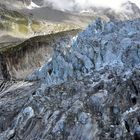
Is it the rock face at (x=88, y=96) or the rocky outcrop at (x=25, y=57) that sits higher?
the rock face at (x=88, y=96)

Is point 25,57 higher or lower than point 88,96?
lower

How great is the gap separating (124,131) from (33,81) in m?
48.1

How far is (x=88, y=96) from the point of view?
73438mm

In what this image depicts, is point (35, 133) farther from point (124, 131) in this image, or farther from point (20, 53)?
point (20, 53)

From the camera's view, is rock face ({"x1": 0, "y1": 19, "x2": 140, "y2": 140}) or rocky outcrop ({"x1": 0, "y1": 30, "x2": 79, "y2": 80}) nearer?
rock face ({"x1": 0, "y1": 19, "x2": 140, "y2": 140})

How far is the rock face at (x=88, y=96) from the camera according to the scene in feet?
216

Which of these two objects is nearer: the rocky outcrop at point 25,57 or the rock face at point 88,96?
the rock face at point 88,96

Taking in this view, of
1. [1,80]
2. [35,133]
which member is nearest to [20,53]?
[1,80]

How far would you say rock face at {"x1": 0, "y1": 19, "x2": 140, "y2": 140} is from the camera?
6581cm

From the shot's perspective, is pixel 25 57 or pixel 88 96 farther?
pixel 25 57

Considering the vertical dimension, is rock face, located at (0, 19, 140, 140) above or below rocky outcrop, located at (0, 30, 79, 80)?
above

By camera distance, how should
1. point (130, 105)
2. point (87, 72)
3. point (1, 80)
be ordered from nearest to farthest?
point (130, 105), point (87, 72), point (1, 80)

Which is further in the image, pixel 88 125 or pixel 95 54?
pixel 95 54

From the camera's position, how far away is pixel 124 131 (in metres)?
62.2
